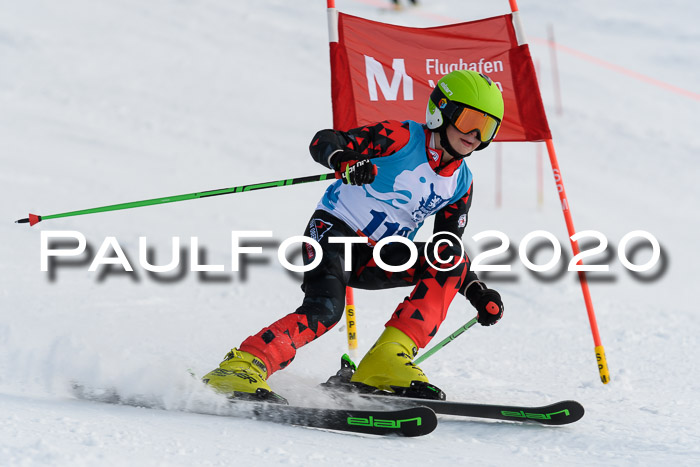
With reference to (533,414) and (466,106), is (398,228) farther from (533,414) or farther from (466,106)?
(533,414)

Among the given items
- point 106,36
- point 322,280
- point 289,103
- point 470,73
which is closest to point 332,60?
point 470,73

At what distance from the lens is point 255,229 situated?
7340 mm

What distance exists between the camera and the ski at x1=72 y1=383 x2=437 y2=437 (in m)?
2.95

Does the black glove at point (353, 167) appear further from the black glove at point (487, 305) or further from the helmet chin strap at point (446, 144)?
the black glove at point (487, 305)

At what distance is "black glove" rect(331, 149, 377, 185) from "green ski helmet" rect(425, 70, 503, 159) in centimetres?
44

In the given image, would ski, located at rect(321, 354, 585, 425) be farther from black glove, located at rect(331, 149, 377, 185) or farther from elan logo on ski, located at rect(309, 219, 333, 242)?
black glove, located at rect(331, 149, 377, 185)

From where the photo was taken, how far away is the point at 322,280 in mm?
3607

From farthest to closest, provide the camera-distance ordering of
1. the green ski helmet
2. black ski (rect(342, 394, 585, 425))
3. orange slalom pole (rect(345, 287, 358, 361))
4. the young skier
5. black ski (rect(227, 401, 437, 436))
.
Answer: orange slalom pole (rect(345, 287, 358, 361))
the green ski helmet
the young skier
black ski (rect(342, 394, 585, 425))
black ski (rect(227, 401, 437, 436))

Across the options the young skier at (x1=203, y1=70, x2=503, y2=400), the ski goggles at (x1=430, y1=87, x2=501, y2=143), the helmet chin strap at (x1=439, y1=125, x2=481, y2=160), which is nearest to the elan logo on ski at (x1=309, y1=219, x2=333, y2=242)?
the young skier at (x1=203, y1=70, x2=503, y2=400)

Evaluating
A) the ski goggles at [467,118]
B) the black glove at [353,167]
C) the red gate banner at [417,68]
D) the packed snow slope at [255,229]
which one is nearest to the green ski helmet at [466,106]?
the ski goggles at [467,118]

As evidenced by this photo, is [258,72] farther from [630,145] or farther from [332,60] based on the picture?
[332,60]

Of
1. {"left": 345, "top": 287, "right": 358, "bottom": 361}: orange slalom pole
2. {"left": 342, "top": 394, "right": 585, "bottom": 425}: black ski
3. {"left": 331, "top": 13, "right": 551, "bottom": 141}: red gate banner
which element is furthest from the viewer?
{"left": 331, "top": 13, "right": 551, "bottom": 141}: red gate banner
